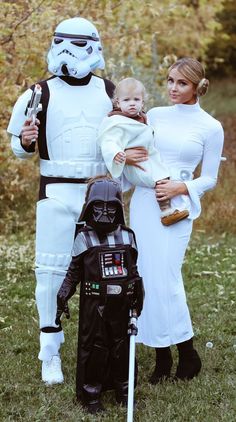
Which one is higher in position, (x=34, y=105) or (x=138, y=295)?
(x=34, y=105)

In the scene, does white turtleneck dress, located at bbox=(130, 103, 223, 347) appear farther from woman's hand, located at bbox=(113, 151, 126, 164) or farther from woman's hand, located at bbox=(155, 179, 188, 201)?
woman's hand, located at bbox=(113, 151, 126, 164)

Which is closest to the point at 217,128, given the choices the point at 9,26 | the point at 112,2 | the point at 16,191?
the point at 9,26

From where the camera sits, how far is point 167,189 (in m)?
4.75

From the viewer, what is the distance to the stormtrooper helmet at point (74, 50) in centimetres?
477

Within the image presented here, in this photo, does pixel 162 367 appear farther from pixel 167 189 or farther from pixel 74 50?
pixel 74 50

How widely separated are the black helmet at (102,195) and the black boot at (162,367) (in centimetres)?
101

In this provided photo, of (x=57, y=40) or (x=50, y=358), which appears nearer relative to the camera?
(x=57, y=40)

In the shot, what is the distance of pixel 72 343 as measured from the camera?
234 inches

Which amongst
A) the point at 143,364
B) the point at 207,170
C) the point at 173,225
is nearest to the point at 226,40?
the point at 143,364

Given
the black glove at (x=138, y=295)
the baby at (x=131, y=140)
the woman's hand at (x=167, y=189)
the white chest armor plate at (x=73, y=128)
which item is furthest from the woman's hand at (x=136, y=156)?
the black glove at (x=138, y=295)

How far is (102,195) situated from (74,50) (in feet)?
3.03

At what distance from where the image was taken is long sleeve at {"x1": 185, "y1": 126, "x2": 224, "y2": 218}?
486cm

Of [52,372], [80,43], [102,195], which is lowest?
[52,372]

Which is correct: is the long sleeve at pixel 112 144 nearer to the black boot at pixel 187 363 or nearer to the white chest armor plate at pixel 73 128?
the white chest armor plate at pixel 73 128
